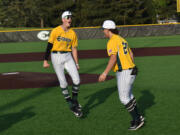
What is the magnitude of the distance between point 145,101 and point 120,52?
10.5 feet

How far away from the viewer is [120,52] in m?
6.68

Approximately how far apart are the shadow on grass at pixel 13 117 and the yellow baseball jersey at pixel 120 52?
8.75 feet

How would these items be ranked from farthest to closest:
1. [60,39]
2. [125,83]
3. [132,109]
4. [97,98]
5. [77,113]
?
[97,98], [60,39], [77,113], [132,109], [125,83]

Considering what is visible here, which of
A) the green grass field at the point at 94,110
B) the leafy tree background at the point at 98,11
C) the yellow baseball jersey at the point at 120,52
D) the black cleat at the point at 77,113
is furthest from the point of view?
the leafy tree background at the point at 98,11

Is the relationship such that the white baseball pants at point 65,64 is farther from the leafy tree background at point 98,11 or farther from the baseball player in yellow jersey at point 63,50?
the leafy tree background at point 98,11

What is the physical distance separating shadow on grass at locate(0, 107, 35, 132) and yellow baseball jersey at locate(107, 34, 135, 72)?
267 centimetres

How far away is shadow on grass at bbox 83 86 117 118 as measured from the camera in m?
9.04

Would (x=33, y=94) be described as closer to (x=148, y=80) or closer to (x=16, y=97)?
(x=16, y=97)

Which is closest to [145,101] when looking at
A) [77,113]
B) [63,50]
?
[77,113]

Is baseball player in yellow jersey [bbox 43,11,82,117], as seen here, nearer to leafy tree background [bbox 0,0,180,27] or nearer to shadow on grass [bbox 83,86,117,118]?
shadow on grass [bbox 83,86,117,118]

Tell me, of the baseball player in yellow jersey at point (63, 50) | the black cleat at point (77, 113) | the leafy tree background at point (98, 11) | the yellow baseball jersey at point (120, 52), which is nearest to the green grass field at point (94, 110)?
the black cleat at point (77, 113)

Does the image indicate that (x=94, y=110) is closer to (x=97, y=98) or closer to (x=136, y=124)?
(x=97, y=98)

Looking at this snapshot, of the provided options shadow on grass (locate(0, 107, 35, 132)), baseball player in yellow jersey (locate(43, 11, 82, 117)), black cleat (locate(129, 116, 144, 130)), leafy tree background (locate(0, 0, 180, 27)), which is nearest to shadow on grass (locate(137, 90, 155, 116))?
black cleat (locate(129, 116, 144, 130))

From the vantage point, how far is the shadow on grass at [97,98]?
904 cm
